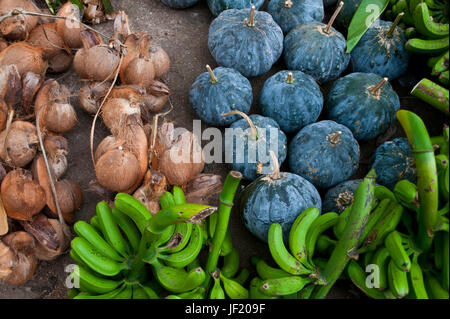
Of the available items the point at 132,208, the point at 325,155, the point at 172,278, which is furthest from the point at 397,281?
the point at 132,208

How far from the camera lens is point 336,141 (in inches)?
79.6

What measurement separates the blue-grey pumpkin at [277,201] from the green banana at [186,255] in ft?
1.06

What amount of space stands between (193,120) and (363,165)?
1140mm

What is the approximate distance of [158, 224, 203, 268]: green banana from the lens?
1600 millimetres

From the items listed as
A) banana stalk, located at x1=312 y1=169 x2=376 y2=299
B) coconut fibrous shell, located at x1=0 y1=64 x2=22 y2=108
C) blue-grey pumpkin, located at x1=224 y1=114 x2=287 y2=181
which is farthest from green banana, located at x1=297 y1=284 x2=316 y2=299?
coconut fibrous shell, located at x1=0 y1=64 x2=22 y2=108

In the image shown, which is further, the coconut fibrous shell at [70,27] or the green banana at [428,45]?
the coconut fibrous shell at [70,27]

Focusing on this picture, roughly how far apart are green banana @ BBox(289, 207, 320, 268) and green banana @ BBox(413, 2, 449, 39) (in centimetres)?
135

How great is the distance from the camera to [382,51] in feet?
8.02

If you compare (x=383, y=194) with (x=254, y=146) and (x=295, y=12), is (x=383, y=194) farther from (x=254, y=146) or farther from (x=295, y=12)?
(x=295, y=12)

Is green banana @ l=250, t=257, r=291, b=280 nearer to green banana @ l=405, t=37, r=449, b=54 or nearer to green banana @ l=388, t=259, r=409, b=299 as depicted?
green banana @ l=388, t=259, r=409, b=299

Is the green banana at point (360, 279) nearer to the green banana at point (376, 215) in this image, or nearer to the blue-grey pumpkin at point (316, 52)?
the green banana at point (376, 215)

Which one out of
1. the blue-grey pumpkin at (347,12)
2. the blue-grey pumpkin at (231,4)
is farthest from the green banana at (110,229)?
the blue-grey pumpkin at (347,12)

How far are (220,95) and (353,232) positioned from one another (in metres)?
1.17

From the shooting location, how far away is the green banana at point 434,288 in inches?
57.0
